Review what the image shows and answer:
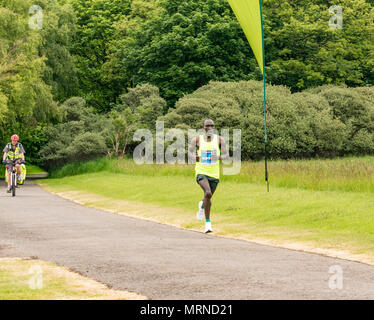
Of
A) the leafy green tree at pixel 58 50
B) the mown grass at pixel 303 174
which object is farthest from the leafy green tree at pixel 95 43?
the mown grass at pixel 303 174

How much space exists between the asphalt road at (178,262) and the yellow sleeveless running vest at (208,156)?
4.35 feet

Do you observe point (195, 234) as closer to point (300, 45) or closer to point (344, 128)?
point (344, 128)

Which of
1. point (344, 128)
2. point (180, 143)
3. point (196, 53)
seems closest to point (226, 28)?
point (196, 53)

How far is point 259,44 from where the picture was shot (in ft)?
55.3

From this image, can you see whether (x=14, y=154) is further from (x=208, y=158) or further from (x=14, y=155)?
(x=208, y=158)

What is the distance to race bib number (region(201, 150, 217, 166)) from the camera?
569 inches

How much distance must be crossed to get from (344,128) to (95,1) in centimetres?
3540

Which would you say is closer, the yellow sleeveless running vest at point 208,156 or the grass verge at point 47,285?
the grass verge at point 47,285

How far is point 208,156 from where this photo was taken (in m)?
14.5

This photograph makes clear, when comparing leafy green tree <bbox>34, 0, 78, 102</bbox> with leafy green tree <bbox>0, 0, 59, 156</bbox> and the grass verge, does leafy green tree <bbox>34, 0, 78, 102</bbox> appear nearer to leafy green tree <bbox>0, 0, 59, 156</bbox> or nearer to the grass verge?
leafy green tree <bbox>0, 0, 59, 156</bbox>

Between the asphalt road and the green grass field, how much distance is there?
151 cm

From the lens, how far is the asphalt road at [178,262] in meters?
7.80

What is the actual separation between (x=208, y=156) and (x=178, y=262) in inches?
186

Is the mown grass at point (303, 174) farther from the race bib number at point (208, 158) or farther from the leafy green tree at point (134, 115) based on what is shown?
the leafy green tree at point (134, 115)
